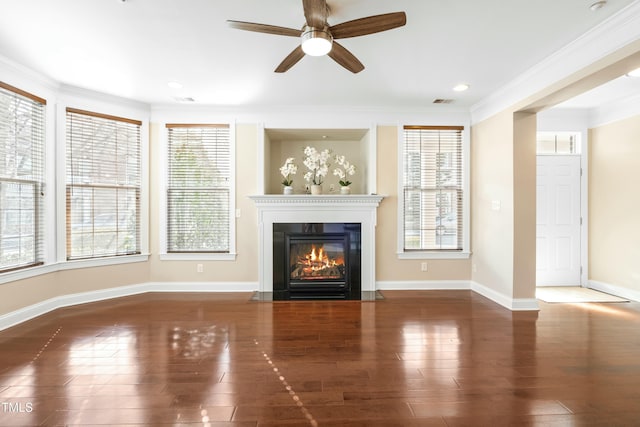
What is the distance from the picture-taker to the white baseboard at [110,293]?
326cm

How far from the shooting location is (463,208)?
4547 millimetres

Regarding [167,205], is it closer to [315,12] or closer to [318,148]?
[318,148]

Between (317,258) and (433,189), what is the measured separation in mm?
1955

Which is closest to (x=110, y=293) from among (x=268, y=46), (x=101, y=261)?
(x=101, y=261)

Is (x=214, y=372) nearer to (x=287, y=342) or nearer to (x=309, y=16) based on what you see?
(x=287, y=342)

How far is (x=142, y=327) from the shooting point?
3166mm

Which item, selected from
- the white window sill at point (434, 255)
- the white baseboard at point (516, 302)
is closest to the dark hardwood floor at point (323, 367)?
the white baseboard at point (516, 302)

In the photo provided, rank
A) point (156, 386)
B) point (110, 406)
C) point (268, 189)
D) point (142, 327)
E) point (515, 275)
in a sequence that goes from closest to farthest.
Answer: point (110, 406), point (156, 386), point (142, 327), point (515, 275), point (268, 189)

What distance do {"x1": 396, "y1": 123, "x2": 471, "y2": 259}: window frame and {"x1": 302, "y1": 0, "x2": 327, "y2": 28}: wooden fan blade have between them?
268 centimetres

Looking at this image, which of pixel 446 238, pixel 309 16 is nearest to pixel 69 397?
pixel 309 16

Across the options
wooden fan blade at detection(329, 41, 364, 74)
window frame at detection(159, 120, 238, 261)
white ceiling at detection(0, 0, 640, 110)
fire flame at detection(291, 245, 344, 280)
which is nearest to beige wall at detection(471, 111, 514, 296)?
white ceiling at detection(0, 0, 640, 110)

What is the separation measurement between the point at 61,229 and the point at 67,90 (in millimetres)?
1660

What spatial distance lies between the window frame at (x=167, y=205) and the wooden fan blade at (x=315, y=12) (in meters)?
2.65

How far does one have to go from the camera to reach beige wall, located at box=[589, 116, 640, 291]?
13.7ft
